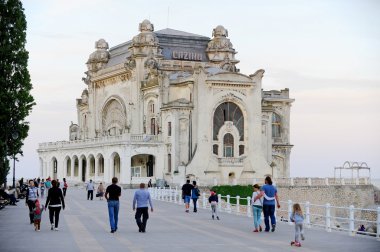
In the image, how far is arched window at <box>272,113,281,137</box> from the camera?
99562 mm

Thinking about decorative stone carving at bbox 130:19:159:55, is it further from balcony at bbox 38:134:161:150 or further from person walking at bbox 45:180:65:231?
person walking at bbox 45:180:65:231

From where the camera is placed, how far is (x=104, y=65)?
107312mm

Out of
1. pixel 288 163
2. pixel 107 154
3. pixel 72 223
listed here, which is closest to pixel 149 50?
pixel 107 154

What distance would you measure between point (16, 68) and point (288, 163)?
5617 centimetres

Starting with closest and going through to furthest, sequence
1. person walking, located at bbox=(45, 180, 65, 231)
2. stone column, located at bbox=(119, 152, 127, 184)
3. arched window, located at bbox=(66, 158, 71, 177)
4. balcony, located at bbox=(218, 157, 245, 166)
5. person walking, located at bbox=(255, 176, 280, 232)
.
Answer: person walking, located at bbox=(45, 180, 65, 231) < person walking, located at bbox=(255, 176, 280, 232) < stone column, located at bbox=(119, 152, 127, 184) < balcony, located at bbox=(218, 157, 245, 166) < arched window, located at bbox=(66, 158, 71, 177)

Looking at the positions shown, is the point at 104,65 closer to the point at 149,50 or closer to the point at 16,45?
the point at 149,50

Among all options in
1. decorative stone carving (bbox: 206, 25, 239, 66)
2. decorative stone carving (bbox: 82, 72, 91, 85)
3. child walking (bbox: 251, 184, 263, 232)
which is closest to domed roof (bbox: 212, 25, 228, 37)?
decorative stone carving (bbox: 206, 25, 239, 66)

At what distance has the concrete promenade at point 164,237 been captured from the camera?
917 inches

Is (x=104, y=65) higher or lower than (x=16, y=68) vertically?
higher

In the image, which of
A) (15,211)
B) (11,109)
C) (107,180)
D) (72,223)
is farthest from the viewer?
(107,180)

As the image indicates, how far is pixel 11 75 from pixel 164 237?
24.0 m

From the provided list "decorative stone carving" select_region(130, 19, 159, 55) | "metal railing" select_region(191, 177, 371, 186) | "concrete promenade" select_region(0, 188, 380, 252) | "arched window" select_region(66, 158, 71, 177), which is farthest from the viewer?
"arched window" select_region(66, 158, 71, 177)

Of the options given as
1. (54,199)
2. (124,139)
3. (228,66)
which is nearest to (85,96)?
(228,66)

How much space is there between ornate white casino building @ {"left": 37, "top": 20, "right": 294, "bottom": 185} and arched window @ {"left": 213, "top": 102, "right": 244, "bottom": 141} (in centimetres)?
10
